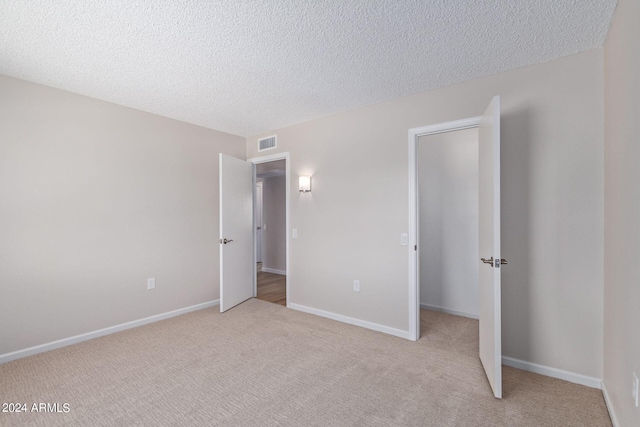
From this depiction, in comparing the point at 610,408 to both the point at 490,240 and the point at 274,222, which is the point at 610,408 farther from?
the point at 274,222

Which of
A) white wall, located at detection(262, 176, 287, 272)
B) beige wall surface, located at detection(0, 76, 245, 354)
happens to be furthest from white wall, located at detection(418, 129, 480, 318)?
white wall, located at detection(262, 176, 287, 272)

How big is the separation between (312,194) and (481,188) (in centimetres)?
199

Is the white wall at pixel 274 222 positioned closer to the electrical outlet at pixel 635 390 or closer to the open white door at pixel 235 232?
the open white door at pixel 235 232

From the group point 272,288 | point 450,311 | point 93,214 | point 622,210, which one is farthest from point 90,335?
point 622,210

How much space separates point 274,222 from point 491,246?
4936 mm

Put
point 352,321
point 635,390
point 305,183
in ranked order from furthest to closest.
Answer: point 305,183
point 352,321
point 635,390

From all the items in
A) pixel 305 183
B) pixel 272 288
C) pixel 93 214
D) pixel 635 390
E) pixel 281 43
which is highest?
pixel 281 43

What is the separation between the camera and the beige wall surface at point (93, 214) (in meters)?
2.54

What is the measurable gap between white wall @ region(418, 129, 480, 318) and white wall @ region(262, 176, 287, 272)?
317 centimetres

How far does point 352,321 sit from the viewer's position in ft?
11.0

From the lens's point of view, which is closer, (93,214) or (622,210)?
(622,210)

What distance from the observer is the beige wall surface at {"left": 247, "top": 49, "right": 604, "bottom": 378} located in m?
2.10

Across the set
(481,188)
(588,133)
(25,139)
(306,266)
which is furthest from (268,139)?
(588,133)

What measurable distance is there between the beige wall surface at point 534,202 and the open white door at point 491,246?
0.75 ft
